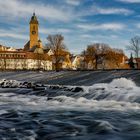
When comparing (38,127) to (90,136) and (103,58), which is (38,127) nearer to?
(90,136)

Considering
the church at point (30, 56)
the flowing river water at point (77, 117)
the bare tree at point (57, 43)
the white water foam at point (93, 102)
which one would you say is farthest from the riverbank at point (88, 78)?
the church at point (30, 56)

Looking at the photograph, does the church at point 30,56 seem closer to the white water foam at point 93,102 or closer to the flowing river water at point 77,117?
the white water foam at point 93,102

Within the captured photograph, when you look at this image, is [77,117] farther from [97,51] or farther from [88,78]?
[97,51]

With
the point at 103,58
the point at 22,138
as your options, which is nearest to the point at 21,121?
the point at 22,138

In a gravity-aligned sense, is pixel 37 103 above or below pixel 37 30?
below

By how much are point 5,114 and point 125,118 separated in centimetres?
495

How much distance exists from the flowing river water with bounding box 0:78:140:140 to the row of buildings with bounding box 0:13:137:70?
219 ft

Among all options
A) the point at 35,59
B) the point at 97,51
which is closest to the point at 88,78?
the point at 97,51

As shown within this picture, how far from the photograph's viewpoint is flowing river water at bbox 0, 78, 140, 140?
10891 mm

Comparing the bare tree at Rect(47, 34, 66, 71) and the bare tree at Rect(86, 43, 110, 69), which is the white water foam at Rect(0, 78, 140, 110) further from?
the bare tree at Rect(86, 43, 110, 69)

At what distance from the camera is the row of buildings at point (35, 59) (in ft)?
358

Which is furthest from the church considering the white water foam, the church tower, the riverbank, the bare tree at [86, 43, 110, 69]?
the white water foam

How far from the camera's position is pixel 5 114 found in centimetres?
1513

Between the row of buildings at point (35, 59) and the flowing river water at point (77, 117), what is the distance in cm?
6675
